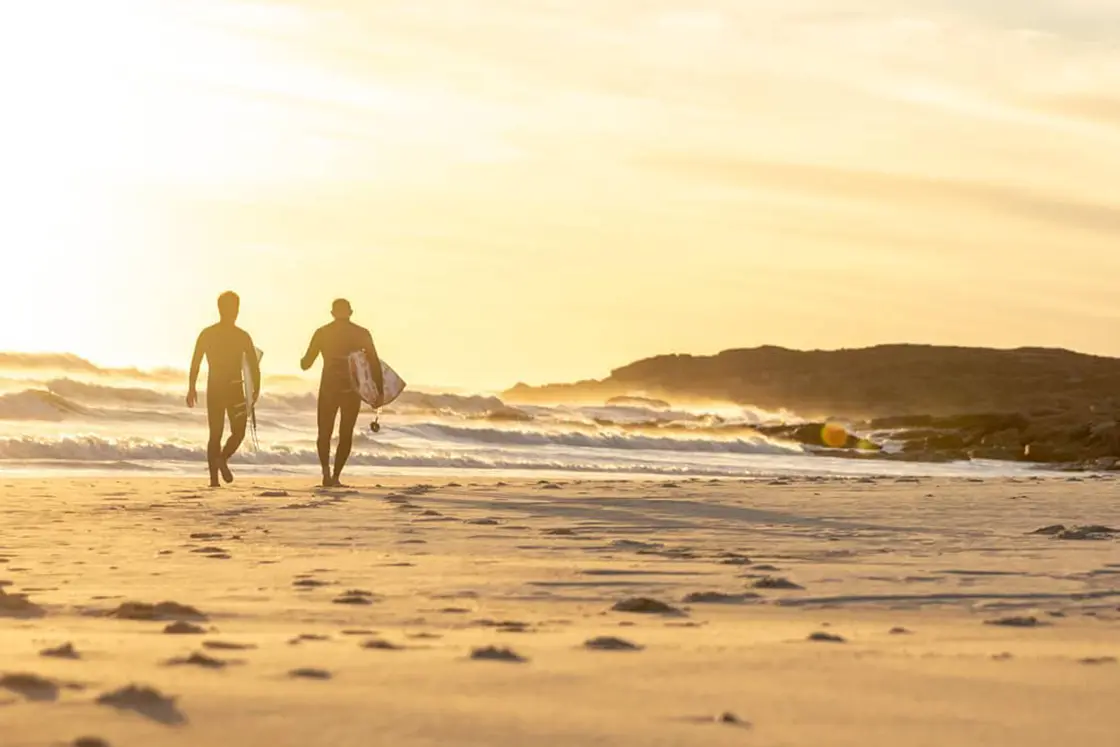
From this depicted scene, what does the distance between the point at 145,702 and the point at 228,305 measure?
1292 centimetres

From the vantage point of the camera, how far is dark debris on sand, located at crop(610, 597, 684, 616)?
5531 mm

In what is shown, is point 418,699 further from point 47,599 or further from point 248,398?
point 248,398

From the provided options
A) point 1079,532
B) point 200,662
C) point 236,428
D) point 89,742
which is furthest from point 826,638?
point 236,428

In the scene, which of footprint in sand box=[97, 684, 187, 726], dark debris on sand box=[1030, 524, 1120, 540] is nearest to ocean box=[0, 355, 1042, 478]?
dark debris on sand box=[1030, 524, 1120, 540]

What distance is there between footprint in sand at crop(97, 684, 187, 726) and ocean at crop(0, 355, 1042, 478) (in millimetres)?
14335

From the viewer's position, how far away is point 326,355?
15.9 m

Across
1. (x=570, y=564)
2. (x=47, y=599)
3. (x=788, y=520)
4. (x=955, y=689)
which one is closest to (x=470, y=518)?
(x=788, y=520)

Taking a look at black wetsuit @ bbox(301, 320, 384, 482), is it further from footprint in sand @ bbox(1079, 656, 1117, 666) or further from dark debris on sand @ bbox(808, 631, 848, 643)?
footprint in sand @ bbox(1079, 656, 1117, 666)

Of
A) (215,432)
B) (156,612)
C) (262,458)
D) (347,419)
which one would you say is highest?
(347,419)

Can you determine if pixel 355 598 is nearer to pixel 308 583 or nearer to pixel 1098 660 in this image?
pixel 308 583

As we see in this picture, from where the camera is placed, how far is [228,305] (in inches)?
629

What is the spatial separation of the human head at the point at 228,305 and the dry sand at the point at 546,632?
17.3ft

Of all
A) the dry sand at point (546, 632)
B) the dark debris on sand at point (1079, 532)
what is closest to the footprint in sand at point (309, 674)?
the dry sand at point (546, 632)

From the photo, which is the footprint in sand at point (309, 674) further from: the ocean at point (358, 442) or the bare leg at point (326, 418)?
the ocean at point (358, 442)
